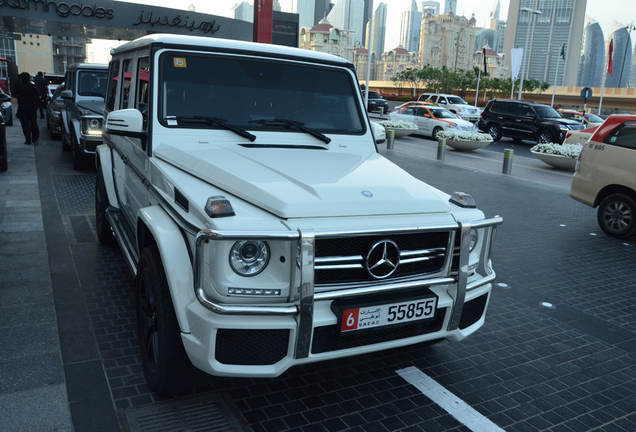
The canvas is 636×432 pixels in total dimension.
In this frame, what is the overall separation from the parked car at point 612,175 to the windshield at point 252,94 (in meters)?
5.31

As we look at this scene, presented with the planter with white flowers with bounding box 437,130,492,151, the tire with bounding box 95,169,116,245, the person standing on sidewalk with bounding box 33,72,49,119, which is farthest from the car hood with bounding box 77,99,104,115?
the planter with white flowers with bounding box 437,130,492,151

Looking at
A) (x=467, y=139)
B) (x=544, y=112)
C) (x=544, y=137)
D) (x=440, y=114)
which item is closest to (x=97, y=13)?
(x=440, y=114)

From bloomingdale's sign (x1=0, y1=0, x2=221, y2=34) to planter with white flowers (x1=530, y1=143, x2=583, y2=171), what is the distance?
1975 centimetres

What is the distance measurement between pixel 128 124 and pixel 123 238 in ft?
4.35

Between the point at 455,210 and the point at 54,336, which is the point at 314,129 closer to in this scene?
the point at 455,210

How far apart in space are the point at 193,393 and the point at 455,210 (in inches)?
76.8

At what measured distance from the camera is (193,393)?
336cm

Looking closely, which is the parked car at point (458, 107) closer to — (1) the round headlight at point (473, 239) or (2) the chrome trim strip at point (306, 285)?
(1) the round headlight at point (473, 239)

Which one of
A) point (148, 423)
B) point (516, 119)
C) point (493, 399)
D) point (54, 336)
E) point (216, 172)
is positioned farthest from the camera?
point (516, 119)

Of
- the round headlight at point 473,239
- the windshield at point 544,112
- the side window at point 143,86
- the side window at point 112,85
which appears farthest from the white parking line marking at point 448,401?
the windshield at point 544,112

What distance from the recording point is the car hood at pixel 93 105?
34.8ft

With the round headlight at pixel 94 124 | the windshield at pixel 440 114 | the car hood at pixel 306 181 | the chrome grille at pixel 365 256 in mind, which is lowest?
the chrome grille at pixel 365 256

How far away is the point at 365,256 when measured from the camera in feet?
9.39

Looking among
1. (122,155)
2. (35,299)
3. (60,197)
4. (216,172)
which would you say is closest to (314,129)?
(216,172)
